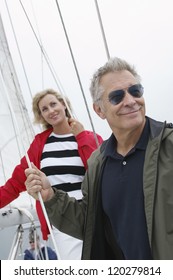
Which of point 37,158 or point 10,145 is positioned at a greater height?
point 10,145

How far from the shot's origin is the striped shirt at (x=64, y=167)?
2.07 m

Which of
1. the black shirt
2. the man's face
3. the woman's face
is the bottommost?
the black shirt

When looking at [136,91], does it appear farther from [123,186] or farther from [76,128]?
[76,128]

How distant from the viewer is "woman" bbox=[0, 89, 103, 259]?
Result: 2.08 metres

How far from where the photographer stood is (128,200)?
1.34m

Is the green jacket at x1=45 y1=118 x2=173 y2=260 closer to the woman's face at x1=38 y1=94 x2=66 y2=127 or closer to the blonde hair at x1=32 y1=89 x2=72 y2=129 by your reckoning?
the woman's face at x1=38 y1=94 x2=66 y2=127

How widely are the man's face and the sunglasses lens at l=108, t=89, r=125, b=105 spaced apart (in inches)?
0.4

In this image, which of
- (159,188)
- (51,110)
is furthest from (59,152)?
(159,188)

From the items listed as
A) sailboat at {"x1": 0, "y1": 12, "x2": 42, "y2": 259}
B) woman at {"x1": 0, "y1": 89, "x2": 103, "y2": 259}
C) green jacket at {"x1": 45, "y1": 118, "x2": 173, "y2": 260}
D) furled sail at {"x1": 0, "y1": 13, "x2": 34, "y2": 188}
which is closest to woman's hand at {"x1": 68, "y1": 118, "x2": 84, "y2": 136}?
woman at {"x1": 0, "y1": 89, "x2": 103, "y2": 259}

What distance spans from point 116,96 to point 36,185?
1.74 feet

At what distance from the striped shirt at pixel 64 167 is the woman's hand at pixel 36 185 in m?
0.48

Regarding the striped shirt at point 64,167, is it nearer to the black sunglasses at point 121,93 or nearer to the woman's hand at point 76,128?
the woman's hand at point 76,128
